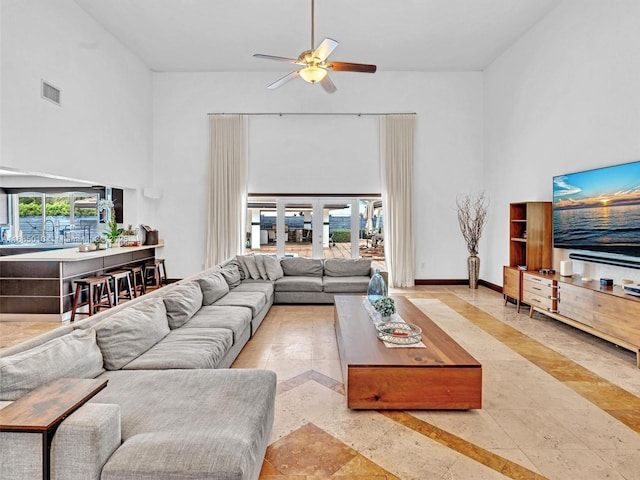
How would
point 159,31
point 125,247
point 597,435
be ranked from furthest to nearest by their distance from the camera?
point 125,247 → point 159,31 → point 597,435

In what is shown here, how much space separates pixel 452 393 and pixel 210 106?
743cm

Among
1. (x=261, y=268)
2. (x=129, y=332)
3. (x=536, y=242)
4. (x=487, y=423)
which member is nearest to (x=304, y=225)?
(x=261, y=268)

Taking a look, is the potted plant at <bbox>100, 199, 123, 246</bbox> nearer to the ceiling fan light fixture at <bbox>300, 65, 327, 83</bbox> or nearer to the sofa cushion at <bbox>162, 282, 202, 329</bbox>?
the sofa cushion at <bbox>162, 282, 202, 329</bbox>

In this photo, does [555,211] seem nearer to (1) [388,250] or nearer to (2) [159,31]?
(1) [388,250]

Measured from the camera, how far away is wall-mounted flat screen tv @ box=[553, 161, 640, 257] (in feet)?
13.1

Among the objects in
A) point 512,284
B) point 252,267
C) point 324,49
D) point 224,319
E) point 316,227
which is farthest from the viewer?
point 316,227

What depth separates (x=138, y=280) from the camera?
715cm

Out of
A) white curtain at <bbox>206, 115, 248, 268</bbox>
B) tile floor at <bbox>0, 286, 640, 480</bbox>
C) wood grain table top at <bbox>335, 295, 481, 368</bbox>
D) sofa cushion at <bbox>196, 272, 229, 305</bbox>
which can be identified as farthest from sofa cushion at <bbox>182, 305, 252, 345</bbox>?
white curtain at <bbox>206, 115, 248, 268</bbox>

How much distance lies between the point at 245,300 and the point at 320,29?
466 centimetres

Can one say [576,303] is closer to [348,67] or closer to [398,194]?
[348,67]

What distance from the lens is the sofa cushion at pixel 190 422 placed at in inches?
56.1

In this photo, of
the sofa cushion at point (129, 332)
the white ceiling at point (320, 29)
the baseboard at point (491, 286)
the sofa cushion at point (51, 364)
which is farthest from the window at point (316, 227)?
the sofa cushion at point (51, 364)

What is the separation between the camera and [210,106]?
795cm

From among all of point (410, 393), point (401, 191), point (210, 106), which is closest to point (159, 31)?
point (210, 106)
